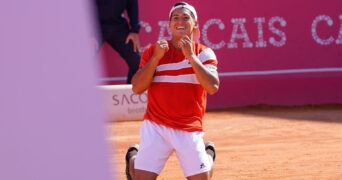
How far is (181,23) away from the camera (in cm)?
441

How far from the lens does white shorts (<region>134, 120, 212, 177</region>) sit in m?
4.32

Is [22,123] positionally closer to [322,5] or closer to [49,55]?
[49,55]

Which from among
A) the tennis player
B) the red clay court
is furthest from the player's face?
the red clay court

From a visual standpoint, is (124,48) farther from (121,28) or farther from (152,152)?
(152,152)

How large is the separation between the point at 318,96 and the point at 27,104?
1031 centimetres

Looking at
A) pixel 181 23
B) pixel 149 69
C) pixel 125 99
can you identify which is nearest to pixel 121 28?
pixel 125 99

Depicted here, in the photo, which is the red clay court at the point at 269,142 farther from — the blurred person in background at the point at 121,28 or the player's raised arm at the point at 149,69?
→ the player's raised arm at the point at 149,69

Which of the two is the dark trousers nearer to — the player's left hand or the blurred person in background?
the blurred person in background

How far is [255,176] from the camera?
579 cm

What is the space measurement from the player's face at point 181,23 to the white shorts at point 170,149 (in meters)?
0.52

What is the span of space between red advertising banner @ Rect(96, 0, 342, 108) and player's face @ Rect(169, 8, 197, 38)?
6.03 meters

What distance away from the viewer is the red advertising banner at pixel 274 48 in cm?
1070

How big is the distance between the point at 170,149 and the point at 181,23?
2.28 feet

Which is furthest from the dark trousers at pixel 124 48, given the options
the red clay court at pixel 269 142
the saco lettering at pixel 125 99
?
the red clay court at pixel 269 142
